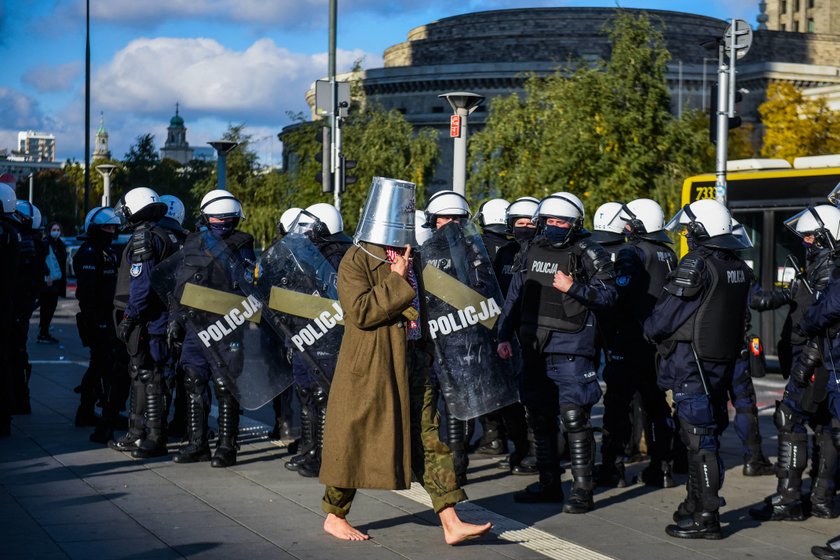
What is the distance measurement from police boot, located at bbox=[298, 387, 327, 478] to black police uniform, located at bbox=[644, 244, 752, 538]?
2.48m

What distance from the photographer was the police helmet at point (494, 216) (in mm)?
9695

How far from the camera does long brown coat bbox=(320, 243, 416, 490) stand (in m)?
6.29

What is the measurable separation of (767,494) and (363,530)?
2861mm

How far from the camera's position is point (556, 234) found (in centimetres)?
747

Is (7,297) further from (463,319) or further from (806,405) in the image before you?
(806,405)

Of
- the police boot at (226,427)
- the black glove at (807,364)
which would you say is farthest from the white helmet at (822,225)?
the police boot at (226,427)

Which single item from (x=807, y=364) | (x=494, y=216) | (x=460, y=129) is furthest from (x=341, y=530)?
(x=460, y=129)

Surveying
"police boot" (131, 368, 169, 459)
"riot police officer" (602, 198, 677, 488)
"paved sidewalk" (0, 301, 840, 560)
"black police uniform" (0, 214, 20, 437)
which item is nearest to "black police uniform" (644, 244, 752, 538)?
"paved sidewalk" (0, 301, 840, 560)

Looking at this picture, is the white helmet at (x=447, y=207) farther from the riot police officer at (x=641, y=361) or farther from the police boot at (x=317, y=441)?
the police boot at (x=317, y=441)

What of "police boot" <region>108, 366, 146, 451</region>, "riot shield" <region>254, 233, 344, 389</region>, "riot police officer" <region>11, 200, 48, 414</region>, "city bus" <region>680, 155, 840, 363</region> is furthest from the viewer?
"city bus" <region>680, 155, 840, 363</region>

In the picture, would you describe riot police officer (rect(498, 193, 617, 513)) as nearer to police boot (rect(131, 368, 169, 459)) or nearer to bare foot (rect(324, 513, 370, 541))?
bare foot (rect(324, 513, 370, 541))

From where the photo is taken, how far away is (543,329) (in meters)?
7.57

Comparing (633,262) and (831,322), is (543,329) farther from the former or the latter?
(831,322)

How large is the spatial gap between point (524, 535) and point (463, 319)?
56.8 inches
